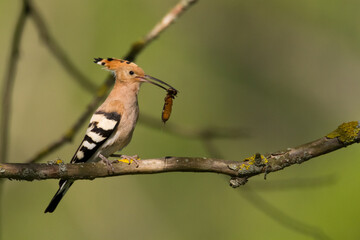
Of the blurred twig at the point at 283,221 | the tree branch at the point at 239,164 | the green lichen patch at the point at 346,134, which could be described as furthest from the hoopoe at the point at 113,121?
the green lichen patch at the point at 346,134

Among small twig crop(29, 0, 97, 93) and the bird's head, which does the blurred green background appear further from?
small twig crop(29, 0, 97, 93)

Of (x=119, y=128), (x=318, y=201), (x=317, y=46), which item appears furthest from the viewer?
(x=317, y=46)

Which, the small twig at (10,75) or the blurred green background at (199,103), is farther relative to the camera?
the blurred green background at (199,103)

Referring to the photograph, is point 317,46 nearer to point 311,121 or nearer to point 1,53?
point 311,121

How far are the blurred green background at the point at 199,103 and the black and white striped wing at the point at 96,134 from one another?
1847 millimetres

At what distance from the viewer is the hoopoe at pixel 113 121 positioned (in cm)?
410

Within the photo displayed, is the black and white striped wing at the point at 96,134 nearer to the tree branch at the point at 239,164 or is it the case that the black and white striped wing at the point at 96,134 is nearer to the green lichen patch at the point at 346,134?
the tree branch at the point at 239,164

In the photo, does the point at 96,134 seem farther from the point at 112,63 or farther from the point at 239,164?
the point at 239,164

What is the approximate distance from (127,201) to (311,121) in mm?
3312

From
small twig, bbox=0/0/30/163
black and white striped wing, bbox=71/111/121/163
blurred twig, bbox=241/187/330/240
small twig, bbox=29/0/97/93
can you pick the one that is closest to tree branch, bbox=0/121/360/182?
black and white striped wing, bbox=71/111/121/163

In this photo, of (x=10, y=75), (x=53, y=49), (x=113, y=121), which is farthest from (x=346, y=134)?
(x=10, y=75)

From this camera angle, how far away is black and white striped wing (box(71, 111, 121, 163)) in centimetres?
407

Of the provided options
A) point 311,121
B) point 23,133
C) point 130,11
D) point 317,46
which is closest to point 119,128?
point 23,133

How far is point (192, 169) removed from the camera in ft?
10.6
